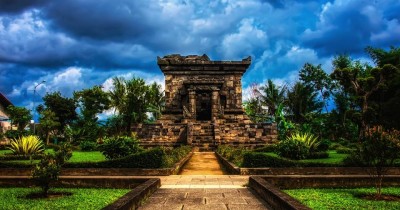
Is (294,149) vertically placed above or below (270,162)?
above

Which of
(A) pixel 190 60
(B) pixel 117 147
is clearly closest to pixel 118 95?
(A) pixel 190 60

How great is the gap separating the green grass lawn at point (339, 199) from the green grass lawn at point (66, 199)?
417cm

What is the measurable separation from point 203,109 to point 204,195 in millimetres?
27352

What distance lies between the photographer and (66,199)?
8.17 m

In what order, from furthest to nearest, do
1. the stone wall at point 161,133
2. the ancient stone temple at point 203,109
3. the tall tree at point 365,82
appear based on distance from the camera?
the stone wall at point 161,133, the ancient stone temple at point 203,109, the tall tree at point 365,82

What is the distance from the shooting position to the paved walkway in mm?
7125

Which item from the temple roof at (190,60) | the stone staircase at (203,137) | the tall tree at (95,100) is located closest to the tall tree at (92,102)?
the tall tree at (95,100)

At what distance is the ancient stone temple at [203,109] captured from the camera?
91.9 ft

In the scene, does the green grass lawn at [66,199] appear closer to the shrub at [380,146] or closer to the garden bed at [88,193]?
the garden bed at [88,193]

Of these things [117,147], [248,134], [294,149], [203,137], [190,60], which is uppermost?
[190,60]

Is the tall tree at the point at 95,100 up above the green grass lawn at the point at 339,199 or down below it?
above

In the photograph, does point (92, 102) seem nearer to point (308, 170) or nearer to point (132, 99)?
point (132, 99)

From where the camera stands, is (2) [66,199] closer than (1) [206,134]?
Yes

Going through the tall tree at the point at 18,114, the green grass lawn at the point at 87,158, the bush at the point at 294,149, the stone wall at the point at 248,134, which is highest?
the tall tree at the point at 18,114
